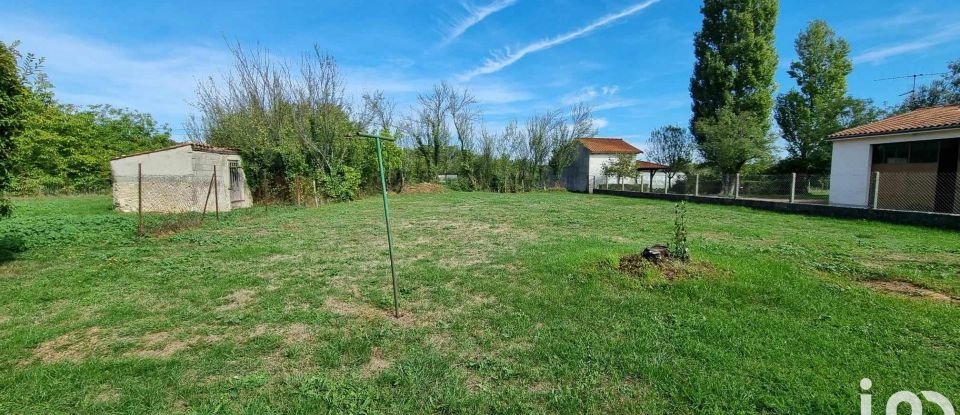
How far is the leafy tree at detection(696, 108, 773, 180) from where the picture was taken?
19891 millimetres

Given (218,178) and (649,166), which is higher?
(649,166)

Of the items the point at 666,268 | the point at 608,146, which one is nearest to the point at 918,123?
the point at 666,268

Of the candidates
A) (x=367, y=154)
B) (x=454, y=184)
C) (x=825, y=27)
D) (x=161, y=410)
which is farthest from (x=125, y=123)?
(x=825, y=27)

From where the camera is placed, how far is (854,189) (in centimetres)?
1339

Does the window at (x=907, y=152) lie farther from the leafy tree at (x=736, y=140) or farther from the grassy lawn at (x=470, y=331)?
the grassy lawn at (x=470, y=331)

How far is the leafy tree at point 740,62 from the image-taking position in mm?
22109

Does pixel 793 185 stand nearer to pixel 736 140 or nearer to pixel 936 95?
pixel 736 140

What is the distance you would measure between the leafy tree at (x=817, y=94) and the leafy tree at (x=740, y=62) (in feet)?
13.4

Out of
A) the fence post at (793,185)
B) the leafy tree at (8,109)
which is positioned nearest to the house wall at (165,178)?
the leafy tree at (8,109)

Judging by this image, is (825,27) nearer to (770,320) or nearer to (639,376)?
(770,320)

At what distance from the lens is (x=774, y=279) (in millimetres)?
4301

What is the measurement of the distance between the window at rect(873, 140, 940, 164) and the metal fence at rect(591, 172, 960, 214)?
0.85 m

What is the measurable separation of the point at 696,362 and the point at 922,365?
138 centimetres

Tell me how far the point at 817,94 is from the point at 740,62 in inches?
251
